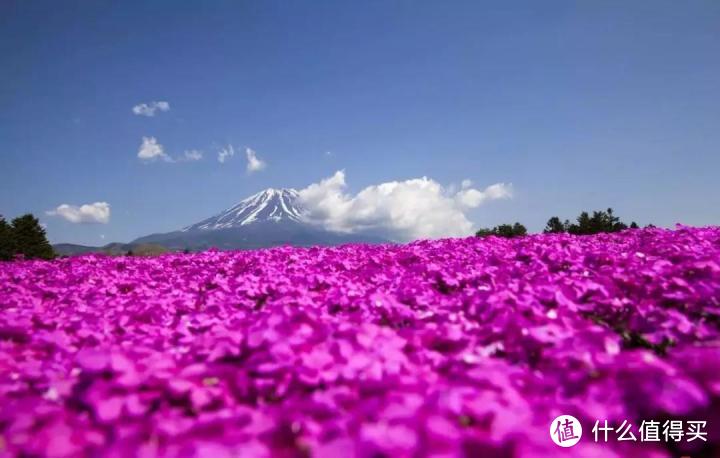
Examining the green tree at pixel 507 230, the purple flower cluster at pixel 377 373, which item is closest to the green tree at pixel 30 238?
the green tree at pixel 507 230

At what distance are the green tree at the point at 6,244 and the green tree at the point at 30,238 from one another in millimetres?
332

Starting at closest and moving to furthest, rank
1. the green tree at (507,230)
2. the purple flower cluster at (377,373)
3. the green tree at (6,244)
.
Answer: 1. the purple flower cluster at (377,373)
2. the green tree at (507,230)
3. the green tree at (6,244)

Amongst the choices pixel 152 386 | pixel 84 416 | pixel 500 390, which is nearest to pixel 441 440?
pixel 500 390

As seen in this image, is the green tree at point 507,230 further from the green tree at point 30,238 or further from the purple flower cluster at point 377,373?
the green tree at point 30,238

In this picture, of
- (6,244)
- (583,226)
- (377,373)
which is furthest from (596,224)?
(6,244)

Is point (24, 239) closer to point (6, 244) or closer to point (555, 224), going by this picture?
point (6, 244)

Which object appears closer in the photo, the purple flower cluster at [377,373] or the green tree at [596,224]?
the purple flower cluster at [377,373]

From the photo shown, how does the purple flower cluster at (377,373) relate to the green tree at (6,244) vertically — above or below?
below

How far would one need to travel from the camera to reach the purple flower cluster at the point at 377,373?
2.24 metres

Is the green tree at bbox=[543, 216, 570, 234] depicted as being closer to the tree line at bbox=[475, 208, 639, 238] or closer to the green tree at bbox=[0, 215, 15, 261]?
the tree line at bbox=[475, 208, 639, 238]

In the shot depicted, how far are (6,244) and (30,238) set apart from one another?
3898mm

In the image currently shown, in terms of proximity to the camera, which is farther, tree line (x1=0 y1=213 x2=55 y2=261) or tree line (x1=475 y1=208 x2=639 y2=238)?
tree line (x1=0 y1=213 x2=55 y2=261)

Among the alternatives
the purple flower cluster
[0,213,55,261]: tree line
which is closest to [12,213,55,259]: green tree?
[0,213,55,261]: tree line

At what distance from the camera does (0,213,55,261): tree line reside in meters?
39.0
